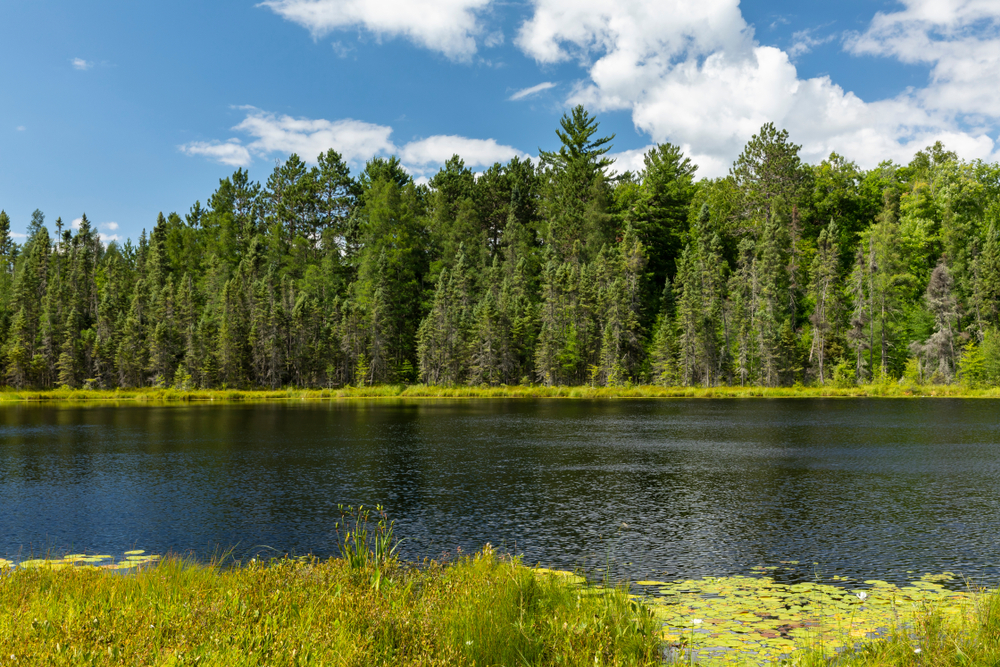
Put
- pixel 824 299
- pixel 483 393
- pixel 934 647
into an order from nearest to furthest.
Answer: pixel 934 647 → pixel 483 393 → pixel 824 299

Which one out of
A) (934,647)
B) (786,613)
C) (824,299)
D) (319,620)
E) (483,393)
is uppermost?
(824,299)

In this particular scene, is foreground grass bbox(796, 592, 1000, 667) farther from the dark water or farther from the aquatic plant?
the dark water

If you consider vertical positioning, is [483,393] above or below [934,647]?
below

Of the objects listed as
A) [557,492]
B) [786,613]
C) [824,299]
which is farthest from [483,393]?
[786,613]

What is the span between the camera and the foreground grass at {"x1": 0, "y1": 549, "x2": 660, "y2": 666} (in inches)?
296

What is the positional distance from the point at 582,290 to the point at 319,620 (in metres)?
107

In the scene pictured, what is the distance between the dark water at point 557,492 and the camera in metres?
18.0

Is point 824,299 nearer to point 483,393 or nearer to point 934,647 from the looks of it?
point 483,393

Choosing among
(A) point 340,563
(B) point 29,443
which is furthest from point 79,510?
(B) point 29,443

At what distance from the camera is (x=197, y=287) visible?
471 feet

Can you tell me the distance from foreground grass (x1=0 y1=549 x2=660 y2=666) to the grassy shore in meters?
92.0

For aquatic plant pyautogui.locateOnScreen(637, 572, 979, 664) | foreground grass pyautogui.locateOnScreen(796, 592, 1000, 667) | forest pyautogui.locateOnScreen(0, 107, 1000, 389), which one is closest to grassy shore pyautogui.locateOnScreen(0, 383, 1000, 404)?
forest pyautogui.locateOnScreen(0, 107, 1000, 389)

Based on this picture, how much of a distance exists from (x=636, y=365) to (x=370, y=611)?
356 ft

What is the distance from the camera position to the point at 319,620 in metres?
8.62
